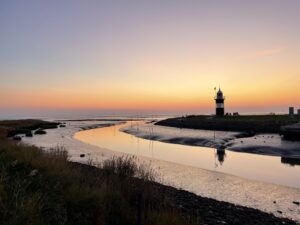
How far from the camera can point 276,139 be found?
34031 millimetres

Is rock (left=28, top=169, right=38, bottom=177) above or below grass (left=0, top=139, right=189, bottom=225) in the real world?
above

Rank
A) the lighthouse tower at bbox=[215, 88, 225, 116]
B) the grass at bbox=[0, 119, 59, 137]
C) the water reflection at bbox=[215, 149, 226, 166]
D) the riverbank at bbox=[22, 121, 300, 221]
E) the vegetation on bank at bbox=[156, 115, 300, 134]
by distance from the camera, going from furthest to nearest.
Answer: the lighthouse tower at bbox=[215, 88, 225, 116]
the grass at bbox=[0, 119, 59, 137]
the vegetation on bank at bbox=[156, 115, 300, 134]
the water reflection at bbox=[215, 149, 226, 166]
the riverbank at bbox=[22, 121, 300, 221]

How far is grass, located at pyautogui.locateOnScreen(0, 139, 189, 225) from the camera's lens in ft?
19.6

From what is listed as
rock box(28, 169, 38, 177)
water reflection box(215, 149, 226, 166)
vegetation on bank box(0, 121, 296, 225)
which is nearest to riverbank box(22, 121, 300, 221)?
vegetation on bank box(0, 121, 296, 225)

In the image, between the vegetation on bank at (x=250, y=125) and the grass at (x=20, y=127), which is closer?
the vegetation on bank at (x=250, y=125)

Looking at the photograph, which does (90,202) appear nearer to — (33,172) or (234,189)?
(33,172)

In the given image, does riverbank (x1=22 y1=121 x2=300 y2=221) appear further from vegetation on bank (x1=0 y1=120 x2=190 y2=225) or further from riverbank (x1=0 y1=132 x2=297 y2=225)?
vegetation on bank (x1=0 y1=120 x2=190 y2=225)

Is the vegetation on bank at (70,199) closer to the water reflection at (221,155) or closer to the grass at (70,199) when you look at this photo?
the grass at (70,199)

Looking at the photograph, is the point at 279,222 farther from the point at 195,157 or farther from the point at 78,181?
the point at 195,157

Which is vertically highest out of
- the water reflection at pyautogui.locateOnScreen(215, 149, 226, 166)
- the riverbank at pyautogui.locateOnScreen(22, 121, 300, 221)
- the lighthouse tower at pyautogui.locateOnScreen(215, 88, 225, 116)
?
the lighthouse tower at pyautogui.locateOnScreen(215, 88, 225, 116)

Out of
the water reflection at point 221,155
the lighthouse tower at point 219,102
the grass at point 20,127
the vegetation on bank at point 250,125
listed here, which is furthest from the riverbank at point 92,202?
the lighthouse tower at point 219,102

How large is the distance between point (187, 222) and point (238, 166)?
14997 millimetres

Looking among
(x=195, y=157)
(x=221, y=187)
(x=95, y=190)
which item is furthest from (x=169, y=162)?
(x=95, y=190)

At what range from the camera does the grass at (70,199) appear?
598 centimetres
